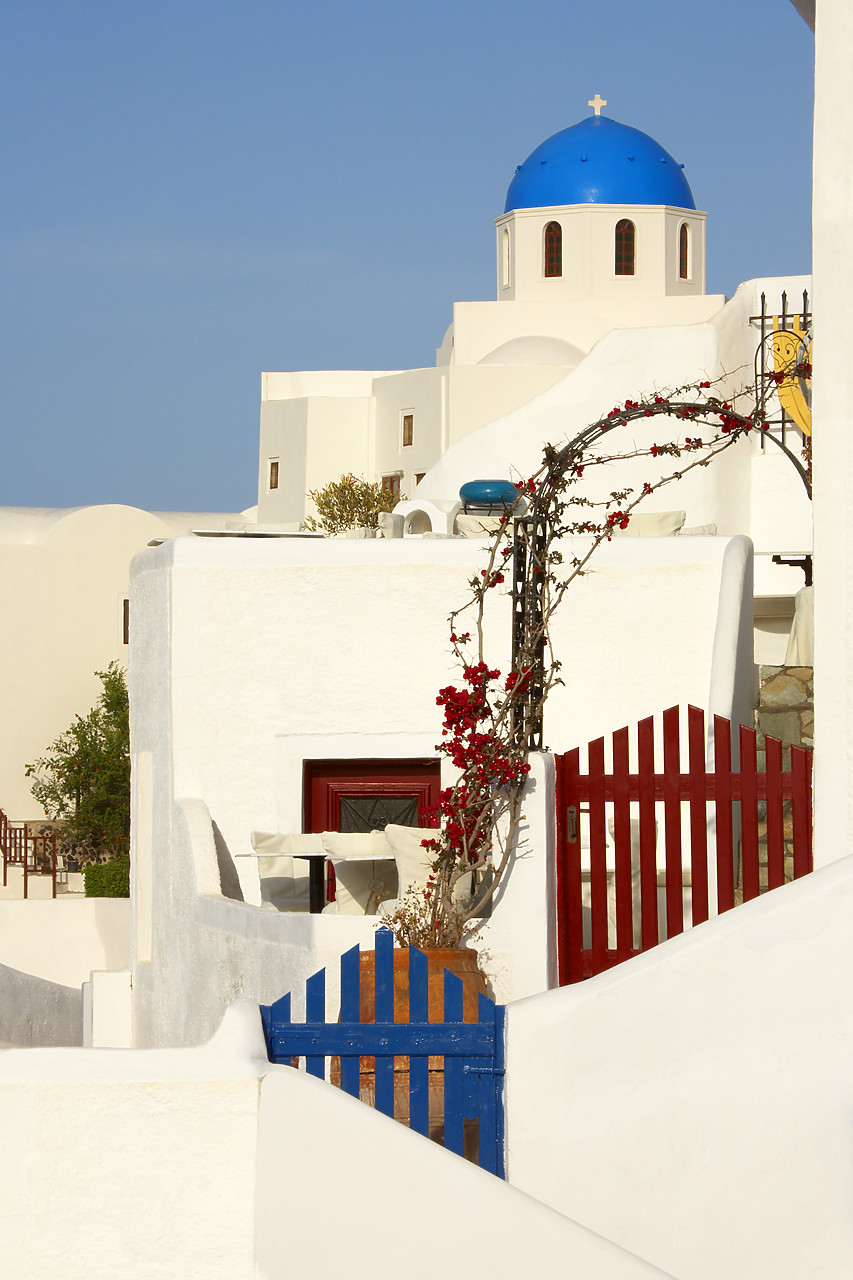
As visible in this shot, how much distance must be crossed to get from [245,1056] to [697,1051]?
57.2 inches

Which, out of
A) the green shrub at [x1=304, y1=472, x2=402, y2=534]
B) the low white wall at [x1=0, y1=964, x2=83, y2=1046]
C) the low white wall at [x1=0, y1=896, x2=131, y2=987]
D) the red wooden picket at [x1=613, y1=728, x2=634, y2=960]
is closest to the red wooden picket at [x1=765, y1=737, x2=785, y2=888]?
the red wooden picket at [x1=613, y1=728, x2=634, y2=960]

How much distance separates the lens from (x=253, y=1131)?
4973 mm

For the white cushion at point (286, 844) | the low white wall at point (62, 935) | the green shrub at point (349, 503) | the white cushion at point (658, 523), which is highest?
the green shrub at point (349, 503)

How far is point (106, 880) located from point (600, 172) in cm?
1712

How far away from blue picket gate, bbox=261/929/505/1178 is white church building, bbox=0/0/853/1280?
7 centimetres

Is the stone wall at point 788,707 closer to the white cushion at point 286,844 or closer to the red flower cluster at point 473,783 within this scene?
the white cushion at point 286,844

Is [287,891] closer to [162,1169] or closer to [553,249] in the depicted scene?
[162,1169]

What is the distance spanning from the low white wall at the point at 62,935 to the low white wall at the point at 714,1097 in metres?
16.1

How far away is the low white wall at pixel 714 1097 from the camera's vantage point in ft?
16.6

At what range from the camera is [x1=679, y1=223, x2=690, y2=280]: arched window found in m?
31.5

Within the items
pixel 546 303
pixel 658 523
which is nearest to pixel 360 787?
pixel 658 523

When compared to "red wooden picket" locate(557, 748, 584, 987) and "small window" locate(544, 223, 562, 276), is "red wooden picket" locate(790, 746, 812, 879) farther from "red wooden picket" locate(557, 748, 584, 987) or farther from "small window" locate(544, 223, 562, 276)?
"small window" locate(544, 223, 562, 276)

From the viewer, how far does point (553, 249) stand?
31.2 meters

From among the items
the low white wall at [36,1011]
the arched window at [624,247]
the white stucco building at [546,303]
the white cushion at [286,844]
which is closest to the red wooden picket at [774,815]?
the white cushion at [286,844]
